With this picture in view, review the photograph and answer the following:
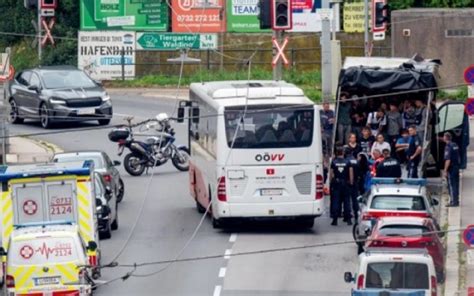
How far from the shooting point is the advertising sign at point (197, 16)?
6544cm

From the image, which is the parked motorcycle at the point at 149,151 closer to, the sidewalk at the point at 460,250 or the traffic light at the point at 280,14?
the traffic light at the point at 280,14

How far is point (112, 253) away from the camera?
30.6 metres

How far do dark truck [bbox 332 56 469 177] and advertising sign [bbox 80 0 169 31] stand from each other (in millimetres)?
29321

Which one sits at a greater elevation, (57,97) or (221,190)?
(57,97)

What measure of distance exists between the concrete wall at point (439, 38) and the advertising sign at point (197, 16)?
39.3 ft

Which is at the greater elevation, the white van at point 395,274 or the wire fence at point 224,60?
the wire fence at point 224,60

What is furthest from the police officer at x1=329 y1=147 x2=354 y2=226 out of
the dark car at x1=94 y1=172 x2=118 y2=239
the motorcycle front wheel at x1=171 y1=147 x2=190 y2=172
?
the motorcycle front wheel at x1=171 y1=147 x2=190 y2=172

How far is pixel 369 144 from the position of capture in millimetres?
34750

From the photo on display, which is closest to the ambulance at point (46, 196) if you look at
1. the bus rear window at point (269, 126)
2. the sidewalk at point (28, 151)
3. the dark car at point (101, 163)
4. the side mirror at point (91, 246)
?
the side mirror at point (91, 246)

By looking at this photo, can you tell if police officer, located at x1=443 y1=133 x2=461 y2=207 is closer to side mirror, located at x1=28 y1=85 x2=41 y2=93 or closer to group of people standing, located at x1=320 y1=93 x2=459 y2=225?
group of people standing, located at x1=320 y1=93 x2=459 y2=225

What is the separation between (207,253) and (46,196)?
3.61m

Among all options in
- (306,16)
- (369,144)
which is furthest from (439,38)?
(369,144)

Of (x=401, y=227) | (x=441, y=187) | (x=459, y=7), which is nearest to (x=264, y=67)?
(x=459, y=7)

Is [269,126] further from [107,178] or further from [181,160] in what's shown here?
[181,160]
